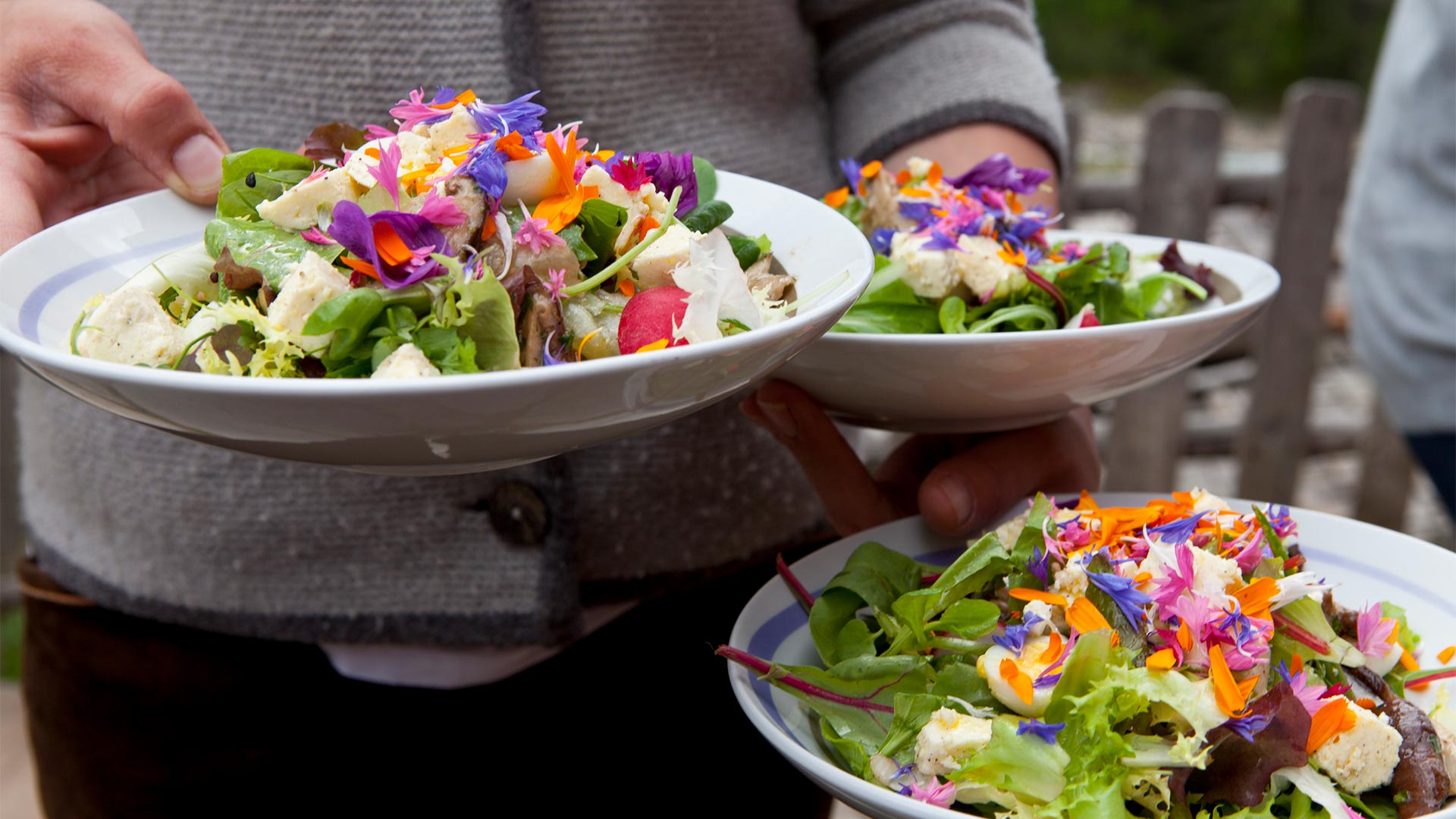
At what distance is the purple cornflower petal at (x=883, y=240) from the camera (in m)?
1.23

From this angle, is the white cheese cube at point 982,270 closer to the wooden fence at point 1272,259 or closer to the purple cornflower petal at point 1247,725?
the purple cornflower petal at point 1247,725

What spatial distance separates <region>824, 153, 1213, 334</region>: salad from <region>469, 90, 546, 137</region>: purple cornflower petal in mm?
359

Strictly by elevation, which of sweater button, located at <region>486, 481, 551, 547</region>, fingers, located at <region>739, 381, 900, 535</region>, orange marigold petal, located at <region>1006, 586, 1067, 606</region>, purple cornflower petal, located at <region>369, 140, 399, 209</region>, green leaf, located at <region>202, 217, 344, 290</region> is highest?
purple cornflower petal, located at <region>369, 140, 399, 209</region>

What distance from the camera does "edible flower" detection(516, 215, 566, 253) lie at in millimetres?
860

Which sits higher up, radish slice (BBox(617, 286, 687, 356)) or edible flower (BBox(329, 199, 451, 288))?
edible flower (BBox(329, 199, 451, 288))

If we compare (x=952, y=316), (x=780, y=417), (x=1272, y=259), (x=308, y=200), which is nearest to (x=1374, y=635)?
(x=952, y=316)

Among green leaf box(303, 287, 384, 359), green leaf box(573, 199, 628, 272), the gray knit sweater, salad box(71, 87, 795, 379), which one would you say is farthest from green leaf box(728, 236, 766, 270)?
the gray knit sweater

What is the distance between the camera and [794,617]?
0.99 m

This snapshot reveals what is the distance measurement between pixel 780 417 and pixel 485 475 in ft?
1.37

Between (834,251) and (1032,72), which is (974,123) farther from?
→ (834,251)

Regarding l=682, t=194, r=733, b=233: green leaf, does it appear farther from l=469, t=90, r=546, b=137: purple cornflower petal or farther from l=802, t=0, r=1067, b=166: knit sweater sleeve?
l=802, t=0, r=1067, b=166: knit sweater sleeve

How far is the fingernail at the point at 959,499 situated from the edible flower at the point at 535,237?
45 cm

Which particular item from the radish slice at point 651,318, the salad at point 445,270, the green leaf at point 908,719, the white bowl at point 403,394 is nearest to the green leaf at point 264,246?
the salad at point 445,270

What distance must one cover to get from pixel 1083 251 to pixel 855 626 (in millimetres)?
596
